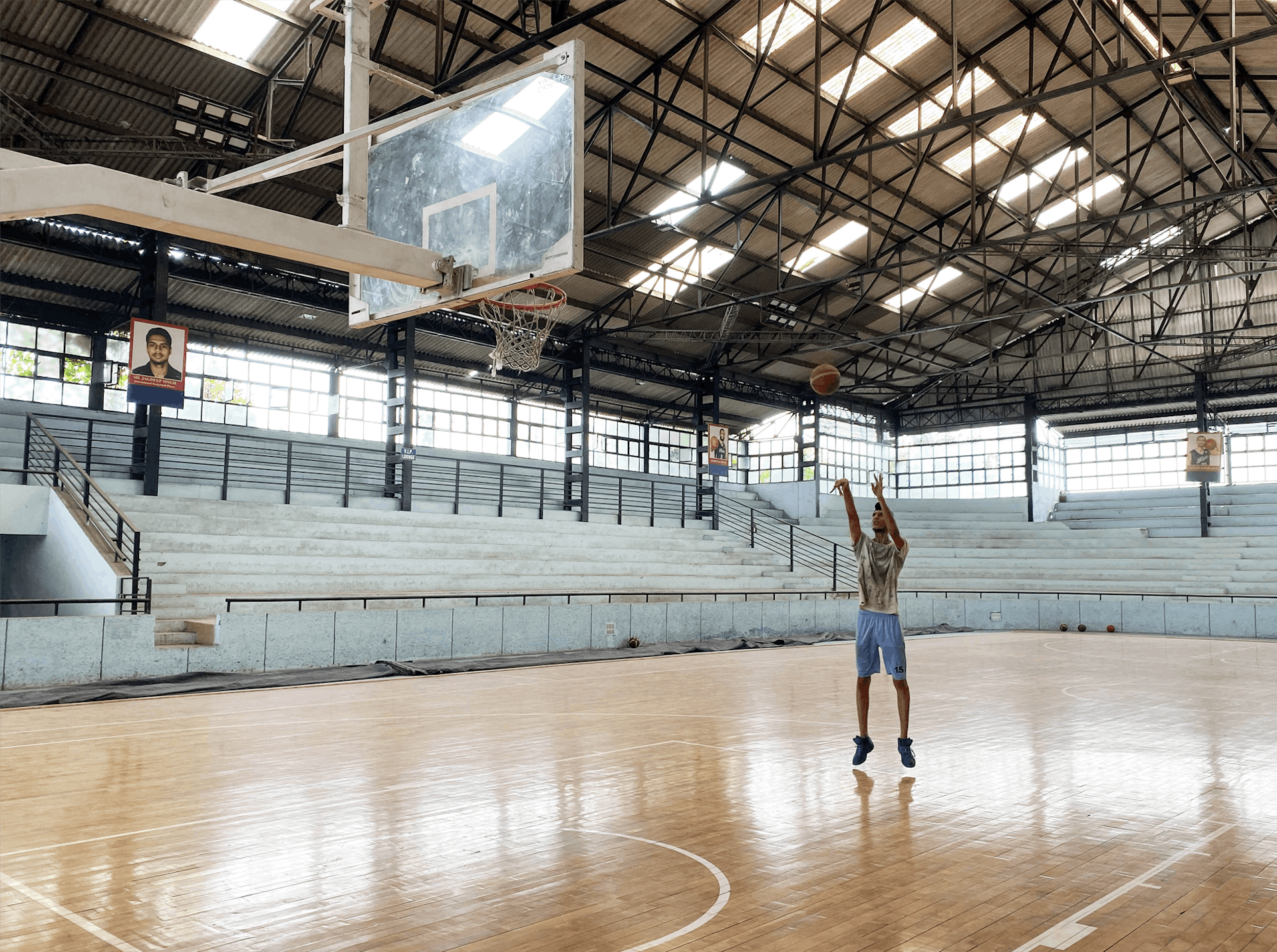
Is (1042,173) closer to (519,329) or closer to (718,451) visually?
(718,451)

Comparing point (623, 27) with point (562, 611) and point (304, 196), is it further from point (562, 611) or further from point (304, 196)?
point (562, 611)

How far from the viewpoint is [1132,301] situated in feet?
111

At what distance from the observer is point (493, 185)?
693 centimetres

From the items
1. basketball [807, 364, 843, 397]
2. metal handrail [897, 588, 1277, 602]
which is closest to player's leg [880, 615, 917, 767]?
basketball [807, 364, 843, 397]

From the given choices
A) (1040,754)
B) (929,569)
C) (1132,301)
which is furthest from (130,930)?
(1132,301)

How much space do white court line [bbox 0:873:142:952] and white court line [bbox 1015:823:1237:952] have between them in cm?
352

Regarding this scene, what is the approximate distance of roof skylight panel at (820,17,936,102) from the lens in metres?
18.8

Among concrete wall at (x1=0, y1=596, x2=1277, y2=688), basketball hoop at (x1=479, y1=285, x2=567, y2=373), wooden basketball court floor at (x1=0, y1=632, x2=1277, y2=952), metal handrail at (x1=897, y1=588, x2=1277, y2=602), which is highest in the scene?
basketball hoop at (x1=479, y1=285, x2=567, y2=373)

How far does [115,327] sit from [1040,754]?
77.9ft

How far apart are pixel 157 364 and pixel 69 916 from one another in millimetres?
15483

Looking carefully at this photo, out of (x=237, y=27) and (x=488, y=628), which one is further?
(x=488, y=628)

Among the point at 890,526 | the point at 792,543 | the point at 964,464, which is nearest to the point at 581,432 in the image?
the point at 792,543

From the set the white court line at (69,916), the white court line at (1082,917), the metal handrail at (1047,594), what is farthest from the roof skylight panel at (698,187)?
the white court line at (69,916)

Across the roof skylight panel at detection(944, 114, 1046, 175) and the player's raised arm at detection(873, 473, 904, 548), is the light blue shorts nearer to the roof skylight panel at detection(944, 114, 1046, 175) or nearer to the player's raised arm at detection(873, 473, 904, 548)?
the player's raised arm at detection(873, 473, 904, 548)
